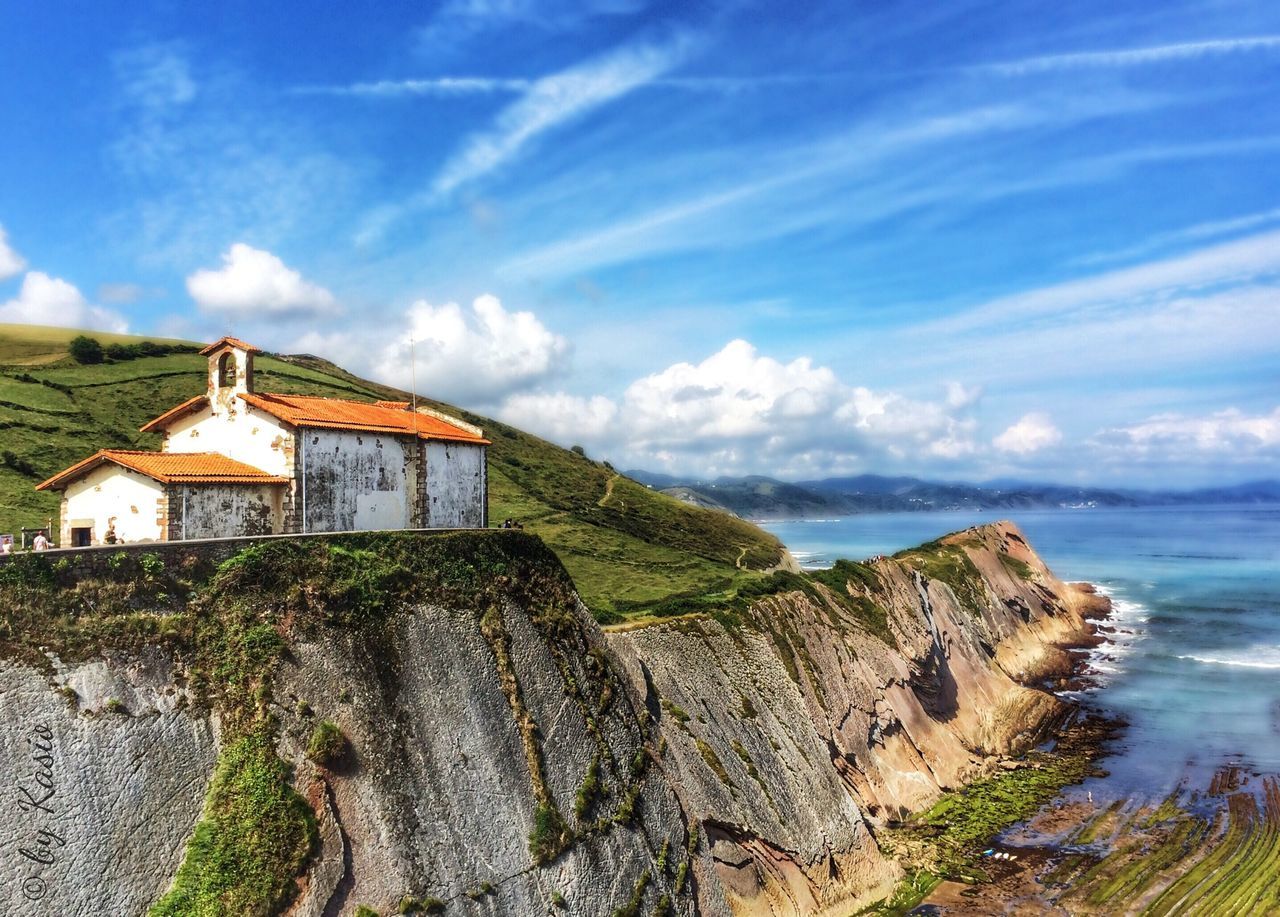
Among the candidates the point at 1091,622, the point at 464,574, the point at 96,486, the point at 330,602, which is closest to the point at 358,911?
the point at 330,602

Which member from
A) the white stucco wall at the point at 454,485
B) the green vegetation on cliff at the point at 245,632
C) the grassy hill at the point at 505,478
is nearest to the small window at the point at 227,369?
the white stucco wall at the point at 454,485

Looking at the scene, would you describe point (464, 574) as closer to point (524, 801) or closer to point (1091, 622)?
point (524, 801)

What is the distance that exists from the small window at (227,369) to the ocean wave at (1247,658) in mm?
81249

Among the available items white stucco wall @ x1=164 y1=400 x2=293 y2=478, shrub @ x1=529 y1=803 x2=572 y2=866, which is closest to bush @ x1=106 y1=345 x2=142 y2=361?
white stucco wall @ x1=164 y1=400 x2=293 y2=478

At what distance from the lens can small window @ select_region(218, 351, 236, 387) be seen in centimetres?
2761

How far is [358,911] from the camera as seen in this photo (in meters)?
18.4

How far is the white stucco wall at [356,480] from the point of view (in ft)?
87.3

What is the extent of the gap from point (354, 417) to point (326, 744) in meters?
14.0

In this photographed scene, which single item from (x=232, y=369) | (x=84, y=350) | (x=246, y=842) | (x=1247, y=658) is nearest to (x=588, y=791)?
(x=246, y=842)

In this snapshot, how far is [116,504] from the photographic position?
23.7 m

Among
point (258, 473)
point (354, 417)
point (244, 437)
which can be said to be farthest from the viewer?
point (354, 417)

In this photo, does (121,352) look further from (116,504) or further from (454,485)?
(116,504)

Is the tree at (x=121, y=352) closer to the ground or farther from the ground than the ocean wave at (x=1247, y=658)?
farther from the ground

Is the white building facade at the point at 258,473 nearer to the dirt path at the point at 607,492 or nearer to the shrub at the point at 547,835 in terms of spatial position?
the shrub at the point at 547,835
